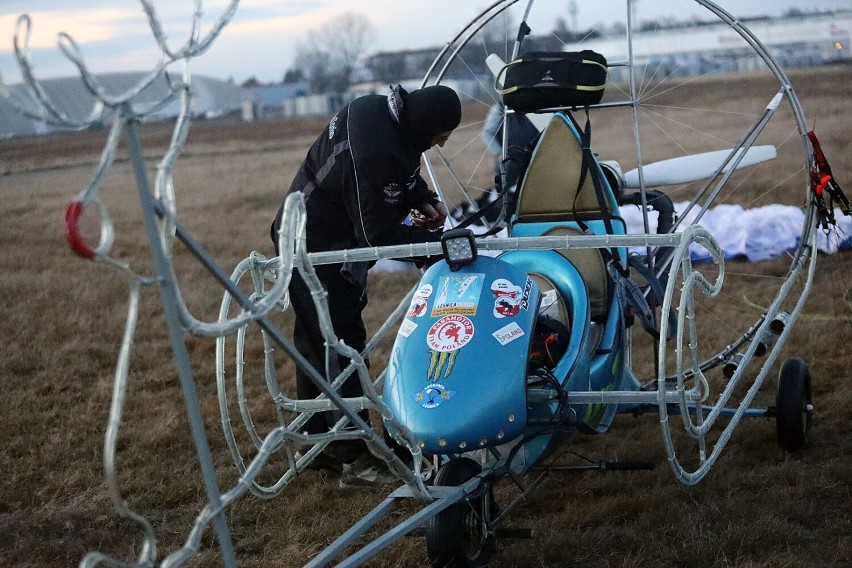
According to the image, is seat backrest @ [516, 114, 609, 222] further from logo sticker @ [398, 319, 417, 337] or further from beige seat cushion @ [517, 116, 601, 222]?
logo sticker @ [398, 319, 417, 337]

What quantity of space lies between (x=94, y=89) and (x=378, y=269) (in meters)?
7.36

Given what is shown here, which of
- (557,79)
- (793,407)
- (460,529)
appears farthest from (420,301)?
(793,407)

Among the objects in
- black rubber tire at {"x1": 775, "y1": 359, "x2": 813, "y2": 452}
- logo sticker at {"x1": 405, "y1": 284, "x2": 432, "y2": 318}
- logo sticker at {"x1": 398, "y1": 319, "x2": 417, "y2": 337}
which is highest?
logo sticker at {"x1": 405, "y1": 284, "x2": 432, "y2": 318}

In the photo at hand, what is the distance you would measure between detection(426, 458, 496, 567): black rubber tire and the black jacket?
4.13 ft

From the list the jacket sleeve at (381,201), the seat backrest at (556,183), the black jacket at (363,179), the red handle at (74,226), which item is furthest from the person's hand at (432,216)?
the red handle at (74,226)

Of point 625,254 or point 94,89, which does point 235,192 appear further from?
point 94,89

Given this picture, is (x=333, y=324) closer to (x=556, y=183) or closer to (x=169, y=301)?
(x=556, y=183)

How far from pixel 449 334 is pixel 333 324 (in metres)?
1.51

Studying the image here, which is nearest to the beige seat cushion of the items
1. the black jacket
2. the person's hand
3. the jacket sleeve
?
the person's hand

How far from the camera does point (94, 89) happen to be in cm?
194

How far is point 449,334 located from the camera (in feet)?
11.6

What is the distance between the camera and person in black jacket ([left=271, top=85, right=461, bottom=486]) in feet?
14.3

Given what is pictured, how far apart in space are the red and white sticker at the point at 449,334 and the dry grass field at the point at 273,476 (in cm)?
95

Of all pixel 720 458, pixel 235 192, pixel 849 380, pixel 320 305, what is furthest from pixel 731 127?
pixel 320 305
